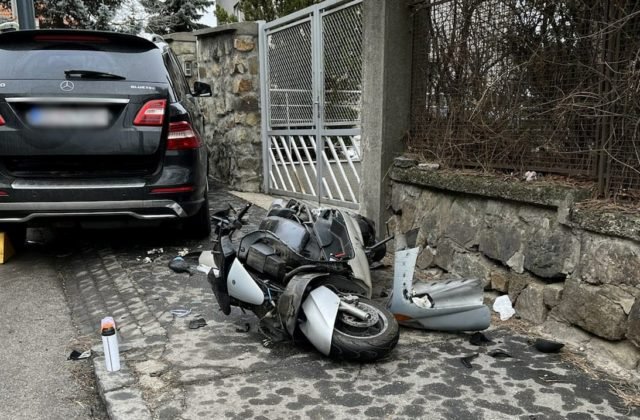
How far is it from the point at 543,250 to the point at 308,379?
1673 mm

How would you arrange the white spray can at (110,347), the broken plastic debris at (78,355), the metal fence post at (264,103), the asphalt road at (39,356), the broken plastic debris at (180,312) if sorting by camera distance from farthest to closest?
the metal fence post at (264,103) < the broken plastic debris at (180,312) < the broken plastic debris at (78,355) < the white spray can at (110,347) < the asphalt road at (39,356)

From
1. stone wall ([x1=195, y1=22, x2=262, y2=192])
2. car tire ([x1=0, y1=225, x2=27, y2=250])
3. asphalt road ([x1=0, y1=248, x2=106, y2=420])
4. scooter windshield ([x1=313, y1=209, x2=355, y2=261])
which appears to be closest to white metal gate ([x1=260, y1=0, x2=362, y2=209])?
stone wall ([x1=195, y1=22, x2=262, y2=192])

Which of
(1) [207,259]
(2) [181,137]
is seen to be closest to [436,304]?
(1) [207,259]

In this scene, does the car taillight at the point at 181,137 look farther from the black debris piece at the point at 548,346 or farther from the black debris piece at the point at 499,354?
the black debris piece at the point at 548,346

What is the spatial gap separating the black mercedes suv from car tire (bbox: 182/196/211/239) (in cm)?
84

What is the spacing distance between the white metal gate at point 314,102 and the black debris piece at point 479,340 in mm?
2789

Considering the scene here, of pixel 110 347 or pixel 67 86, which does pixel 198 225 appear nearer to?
pixel 67 86

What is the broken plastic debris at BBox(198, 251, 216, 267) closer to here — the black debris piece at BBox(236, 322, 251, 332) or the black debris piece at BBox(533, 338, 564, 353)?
the black debris piece at BBox(236, 322, 251, 332)

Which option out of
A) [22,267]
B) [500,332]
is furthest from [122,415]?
[22,267]

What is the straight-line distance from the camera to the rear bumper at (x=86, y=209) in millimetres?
4480

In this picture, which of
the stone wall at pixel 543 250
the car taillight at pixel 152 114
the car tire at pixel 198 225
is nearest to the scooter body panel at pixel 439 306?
the stone wall at pixel 543 250

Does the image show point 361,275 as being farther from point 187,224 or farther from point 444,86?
point 187,224

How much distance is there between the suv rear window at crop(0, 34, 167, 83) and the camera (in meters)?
4.55

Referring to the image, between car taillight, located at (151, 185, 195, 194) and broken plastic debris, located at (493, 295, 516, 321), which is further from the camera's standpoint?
car taillight, located at (151, 185, 195, 194)
